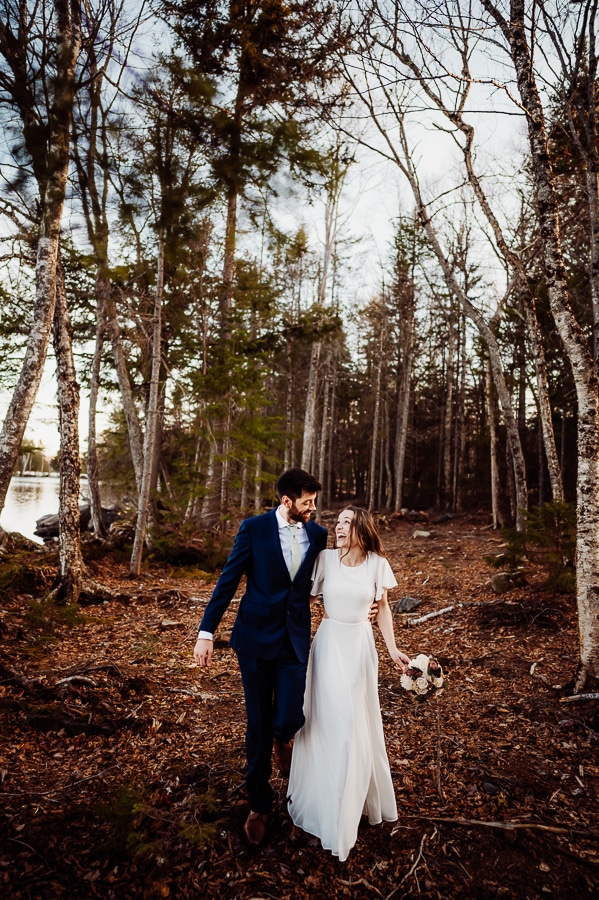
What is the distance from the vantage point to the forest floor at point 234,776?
2.52m

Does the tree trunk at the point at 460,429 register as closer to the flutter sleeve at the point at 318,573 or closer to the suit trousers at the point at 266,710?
the flutter sleeve at the point at 318,573

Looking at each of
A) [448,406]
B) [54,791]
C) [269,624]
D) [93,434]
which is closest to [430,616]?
[269,624]

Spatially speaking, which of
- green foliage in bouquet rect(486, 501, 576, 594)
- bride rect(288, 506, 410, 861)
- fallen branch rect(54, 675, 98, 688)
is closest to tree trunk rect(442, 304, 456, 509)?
green foliage in bouquet rect(486, 501, 576, 594)

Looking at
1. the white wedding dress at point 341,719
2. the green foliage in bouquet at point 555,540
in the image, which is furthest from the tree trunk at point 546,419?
the white wedding dress at point 341,719

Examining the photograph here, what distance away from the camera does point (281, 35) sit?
6477mm

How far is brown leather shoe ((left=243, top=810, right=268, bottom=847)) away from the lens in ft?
8.98

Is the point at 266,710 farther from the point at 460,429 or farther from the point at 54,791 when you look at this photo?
the point at 460,429

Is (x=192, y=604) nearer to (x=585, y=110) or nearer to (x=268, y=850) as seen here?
(x=268, y=850)

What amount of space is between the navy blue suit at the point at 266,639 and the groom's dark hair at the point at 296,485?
0.82 feet

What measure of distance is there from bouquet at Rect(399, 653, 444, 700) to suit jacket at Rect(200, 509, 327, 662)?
2.31 feet

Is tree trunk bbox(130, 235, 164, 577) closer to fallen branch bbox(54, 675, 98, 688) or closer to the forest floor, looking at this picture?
the forest floor

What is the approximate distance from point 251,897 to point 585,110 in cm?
977

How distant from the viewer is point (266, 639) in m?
2.84

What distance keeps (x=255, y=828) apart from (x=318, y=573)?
143 centimetres
